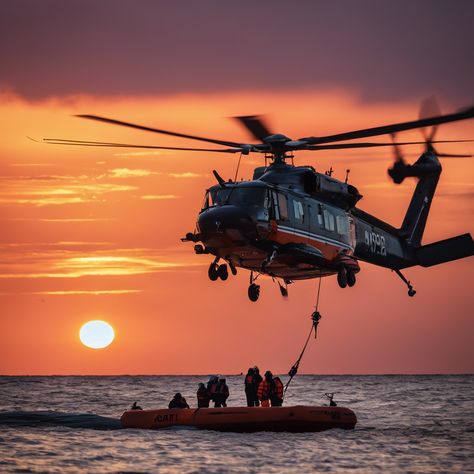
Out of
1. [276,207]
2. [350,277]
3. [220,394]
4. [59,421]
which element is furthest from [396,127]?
[59,421]

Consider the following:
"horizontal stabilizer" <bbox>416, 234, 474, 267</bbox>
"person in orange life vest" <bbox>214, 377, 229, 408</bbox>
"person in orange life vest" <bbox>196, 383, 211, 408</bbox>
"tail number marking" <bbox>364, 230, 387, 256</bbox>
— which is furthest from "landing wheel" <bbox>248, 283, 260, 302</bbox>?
"horizontal stabilizer" <bbox>416, 234, 474, 267</bbox>

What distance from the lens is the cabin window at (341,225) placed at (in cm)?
3066

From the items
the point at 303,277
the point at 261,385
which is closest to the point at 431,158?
the point at 303,277

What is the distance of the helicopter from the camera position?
87.1 feet

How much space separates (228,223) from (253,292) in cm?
295

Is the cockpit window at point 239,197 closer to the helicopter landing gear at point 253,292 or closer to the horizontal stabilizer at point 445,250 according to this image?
the helicopter landing gear at point 253,292

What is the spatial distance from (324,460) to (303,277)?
512cm

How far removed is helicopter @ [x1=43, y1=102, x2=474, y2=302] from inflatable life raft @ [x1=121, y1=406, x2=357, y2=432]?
11.1 ft

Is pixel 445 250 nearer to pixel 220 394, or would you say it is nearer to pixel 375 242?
pixel 375 242

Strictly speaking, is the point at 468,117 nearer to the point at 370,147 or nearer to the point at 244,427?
the point at 370,147

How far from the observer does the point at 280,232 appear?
27609mm

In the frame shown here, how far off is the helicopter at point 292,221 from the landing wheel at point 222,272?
0.03 meters

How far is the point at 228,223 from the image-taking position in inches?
1038

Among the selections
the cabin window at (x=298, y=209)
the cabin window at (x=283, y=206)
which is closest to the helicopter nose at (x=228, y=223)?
the cabin window at (x=283, y=206)
